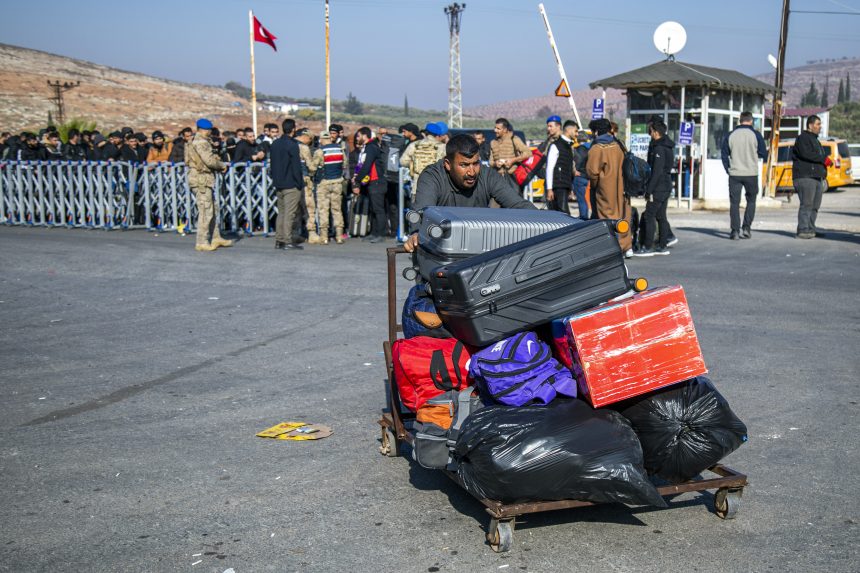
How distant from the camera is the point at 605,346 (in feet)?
13.8

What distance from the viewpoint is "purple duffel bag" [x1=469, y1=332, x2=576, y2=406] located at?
13.9ft

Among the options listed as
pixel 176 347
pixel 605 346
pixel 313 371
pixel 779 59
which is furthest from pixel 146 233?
pixel 779 59

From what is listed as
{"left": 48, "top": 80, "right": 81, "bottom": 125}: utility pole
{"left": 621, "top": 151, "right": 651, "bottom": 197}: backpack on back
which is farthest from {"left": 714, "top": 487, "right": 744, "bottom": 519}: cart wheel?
A: {"left": 48, "top": 80, "right": 81, "bottom": 125}: utility pole

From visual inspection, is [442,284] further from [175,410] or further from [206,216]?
[206,216]

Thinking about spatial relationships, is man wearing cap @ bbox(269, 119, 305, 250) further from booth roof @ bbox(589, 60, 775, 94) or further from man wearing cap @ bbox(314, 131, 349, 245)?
booth roof @ bbox(589, 60, 775, 94)

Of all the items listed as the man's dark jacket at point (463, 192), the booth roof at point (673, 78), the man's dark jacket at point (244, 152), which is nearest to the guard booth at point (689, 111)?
the booth roof at point (673, 78)

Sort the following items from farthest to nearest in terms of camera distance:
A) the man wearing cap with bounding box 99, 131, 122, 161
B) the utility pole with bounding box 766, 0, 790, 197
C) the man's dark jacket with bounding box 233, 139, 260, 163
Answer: the utility pole with bounding box 766, 0, 790, 197, the man wearing cap with bounding box 99, 131, 122, 161, the man's dark jacket with bounding box 233, 139, 260, 163

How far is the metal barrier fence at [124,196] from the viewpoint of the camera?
1825 centimetres

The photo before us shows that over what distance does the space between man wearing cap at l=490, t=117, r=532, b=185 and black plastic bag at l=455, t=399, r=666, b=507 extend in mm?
10469

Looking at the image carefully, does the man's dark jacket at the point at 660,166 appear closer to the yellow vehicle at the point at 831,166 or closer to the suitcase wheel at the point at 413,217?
the suitcase wheel at the point at 413,217

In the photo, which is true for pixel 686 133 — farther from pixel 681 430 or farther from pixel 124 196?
pixel 681 430

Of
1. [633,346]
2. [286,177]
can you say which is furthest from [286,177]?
[633,346]

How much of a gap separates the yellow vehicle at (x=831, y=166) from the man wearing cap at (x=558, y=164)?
1673 centimetres

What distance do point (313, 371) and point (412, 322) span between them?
2.64 m
